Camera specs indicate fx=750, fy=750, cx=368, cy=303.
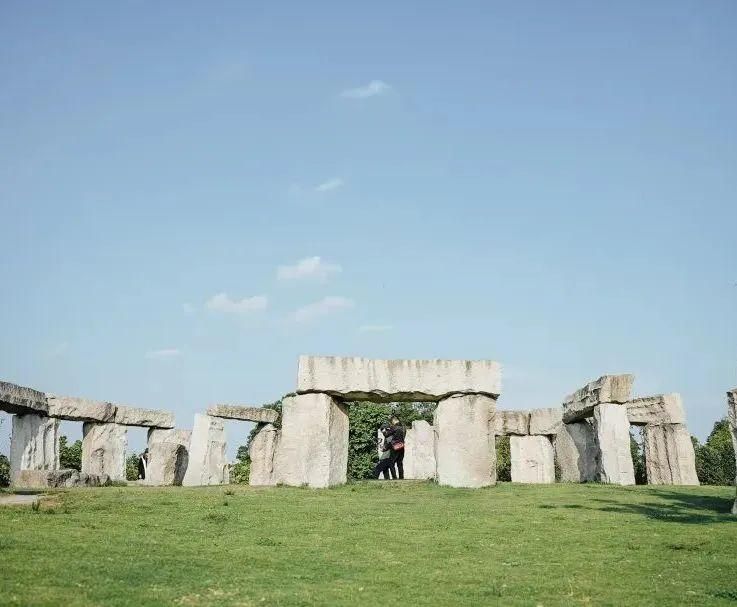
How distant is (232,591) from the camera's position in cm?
630

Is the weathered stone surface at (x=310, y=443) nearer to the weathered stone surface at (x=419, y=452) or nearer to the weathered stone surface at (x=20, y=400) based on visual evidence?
the weathered stone surface at (x=20, y=400)

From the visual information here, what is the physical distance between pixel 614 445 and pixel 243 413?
1152 cm

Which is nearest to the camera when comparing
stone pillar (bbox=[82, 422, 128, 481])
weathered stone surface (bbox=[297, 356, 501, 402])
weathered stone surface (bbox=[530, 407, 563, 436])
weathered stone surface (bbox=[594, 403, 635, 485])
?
weathered stone surface (bbox=[297, 356, 501, 402])

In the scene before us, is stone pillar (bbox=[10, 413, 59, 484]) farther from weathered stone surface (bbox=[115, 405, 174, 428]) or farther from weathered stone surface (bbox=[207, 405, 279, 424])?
weathered stone surface (bbox=[207, 405, 279, 424])

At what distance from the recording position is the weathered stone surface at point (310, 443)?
15680 mm

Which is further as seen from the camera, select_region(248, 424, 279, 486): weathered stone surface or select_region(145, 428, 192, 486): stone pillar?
select_region(248, 424, 279, 486): weathered stone surface

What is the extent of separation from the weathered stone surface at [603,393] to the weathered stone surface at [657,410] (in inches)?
67.6

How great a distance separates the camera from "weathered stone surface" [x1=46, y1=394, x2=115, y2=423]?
22.8 metres

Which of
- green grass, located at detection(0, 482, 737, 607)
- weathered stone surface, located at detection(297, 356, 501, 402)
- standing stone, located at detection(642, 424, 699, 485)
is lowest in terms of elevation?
green grass, located at detection(0, 482, 737, 607)

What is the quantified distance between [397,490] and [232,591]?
29.5 feet

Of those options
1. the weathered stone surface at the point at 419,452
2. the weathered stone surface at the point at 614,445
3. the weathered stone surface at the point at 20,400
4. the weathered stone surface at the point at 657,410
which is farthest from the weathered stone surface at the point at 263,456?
the weathered stone surface at the point at 657,410

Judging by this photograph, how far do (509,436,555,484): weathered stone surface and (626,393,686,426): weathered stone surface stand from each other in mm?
3678

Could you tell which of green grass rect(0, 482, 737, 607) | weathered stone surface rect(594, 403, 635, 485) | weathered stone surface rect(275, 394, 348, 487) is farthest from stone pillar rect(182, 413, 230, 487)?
weathered stone surface rect(594, 403, 635, 485)

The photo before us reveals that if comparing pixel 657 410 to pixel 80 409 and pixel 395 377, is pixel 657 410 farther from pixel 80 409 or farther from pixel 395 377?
pixel 80 409
